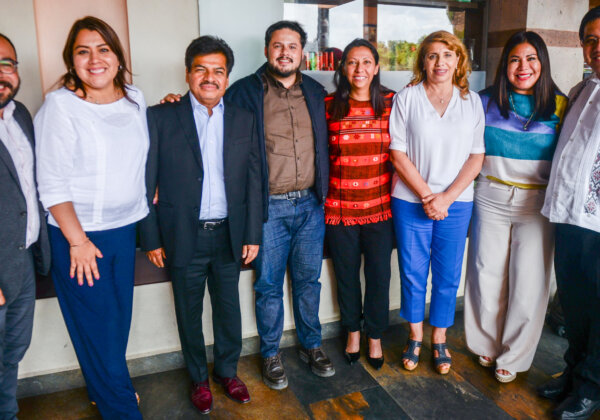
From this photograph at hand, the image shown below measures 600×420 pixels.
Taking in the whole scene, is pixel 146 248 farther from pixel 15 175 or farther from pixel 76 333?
pixel 15 175

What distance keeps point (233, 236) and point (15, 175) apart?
93 centimetres

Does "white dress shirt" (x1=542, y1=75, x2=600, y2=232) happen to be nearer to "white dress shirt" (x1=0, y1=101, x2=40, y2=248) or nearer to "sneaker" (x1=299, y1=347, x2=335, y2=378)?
"sneaker" (x1=299, y1=347, x2=335, y2=378)

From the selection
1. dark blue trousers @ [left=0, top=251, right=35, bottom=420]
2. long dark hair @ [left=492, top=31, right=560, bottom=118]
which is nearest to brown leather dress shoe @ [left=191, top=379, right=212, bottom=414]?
dark blue trousers @ [left=0, top=251, right=35, bottom=420]

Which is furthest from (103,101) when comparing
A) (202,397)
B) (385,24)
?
(385,24)

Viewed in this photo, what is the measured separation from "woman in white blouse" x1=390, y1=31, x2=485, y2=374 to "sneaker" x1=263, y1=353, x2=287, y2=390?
2.89 ft

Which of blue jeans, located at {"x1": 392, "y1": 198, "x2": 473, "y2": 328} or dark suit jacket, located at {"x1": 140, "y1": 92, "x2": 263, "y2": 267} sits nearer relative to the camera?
dark suit jacket, located at {"x1": 140, "y1": 92, "x2": 263, "y2": 267}

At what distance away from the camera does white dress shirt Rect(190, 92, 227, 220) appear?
213 cm

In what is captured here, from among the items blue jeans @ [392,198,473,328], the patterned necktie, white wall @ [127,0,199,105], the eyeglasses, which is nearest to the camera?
the eyeglasses

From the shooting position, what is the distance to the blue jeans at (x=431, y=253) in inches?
98.3

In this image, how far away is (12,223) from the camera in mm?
1701

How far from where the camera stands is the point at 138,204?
2.00 meters

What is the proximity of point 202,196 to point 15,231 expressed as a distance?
0.76 metres

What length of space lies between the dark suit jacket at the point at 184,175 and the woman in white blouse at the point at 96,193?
0.08m

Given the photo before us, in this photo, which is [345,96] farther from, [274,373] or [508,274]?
[274,373]
